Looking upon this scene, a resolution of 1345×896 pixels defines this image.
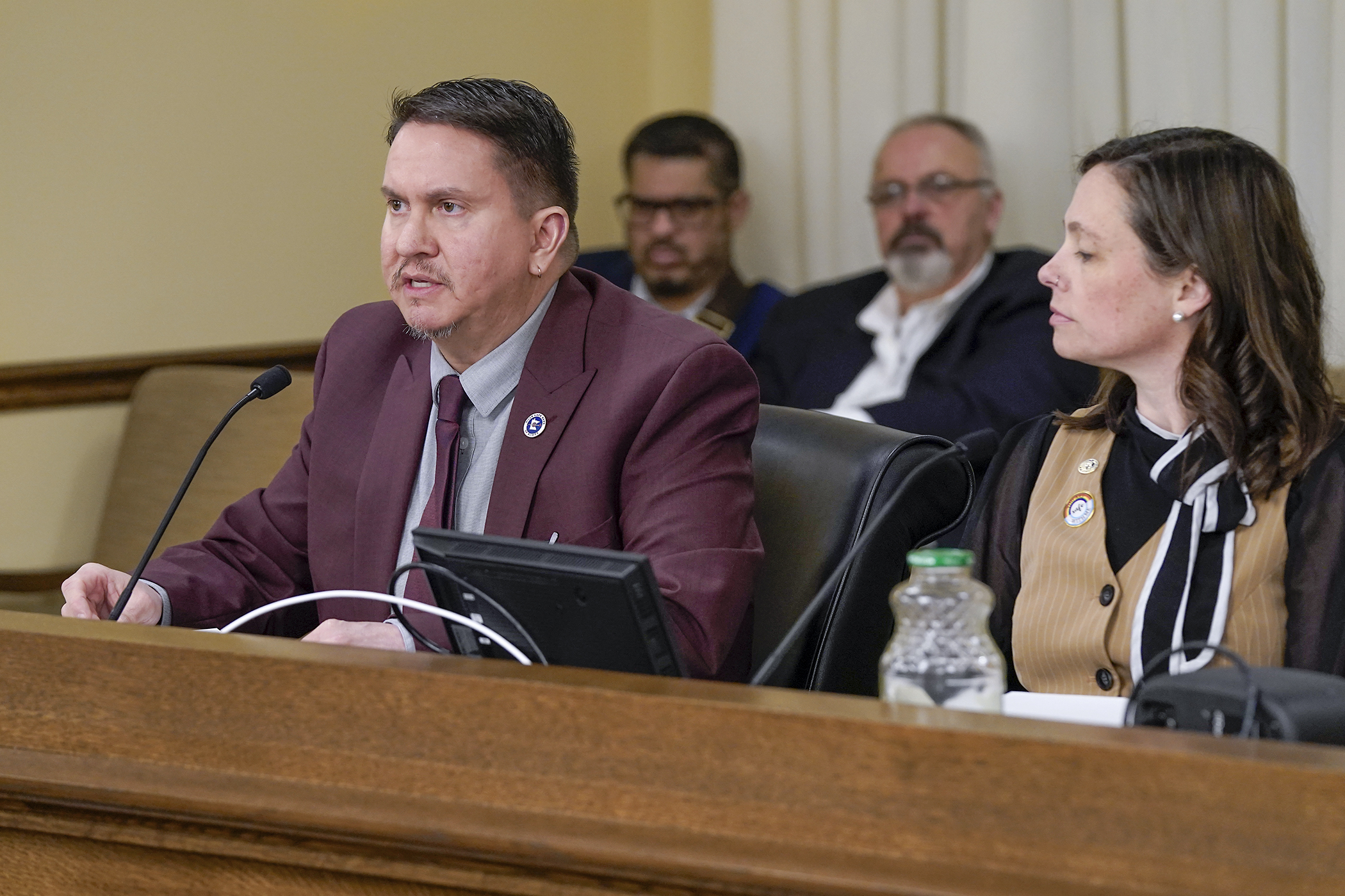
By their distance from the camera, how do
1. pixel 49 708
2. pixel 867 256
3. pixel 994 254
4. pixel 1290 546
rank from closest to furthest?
pixel 49 708 → pixel 1290 546 → pixel 994 254 → pixel 867 256

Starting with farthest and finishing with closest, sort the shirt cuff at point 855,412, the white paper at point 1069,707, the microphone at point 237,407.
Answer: the shirt cuff at point 855,412 < the microphone at point 237,407 < the white paper at point 1069,707

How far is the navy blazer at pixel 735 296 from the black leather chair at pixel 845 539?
208cm

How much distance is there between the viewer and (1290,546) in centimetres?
168

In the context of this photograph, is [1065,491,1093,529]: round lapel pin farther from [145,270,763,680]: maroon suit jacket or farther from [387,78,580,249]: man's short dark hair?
[387,78,580,249]: man's short dark hair

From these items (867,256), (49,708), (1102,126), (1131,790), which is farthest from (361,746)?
(867,256)

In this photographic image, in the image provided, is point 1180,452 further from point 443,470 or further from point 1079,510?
point 443,470

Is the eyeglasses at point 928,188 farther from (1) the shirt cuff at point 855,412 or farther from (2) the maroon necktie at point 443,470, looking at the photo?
(2) the maroon necktie at point 443,470

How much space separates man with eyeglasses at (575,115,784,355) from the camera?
158 inches

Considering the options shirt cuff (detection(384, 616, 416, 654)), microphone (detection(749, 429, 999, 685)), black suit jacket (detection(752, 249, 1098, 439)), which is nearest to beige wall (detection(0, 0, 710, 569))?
black suit jacket (detection(752, 249, 1098, 439))

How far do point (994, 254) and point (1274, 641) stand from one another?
2.19 metres

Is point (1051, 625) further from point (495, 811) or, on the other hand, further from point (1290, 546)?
point (495, 811)

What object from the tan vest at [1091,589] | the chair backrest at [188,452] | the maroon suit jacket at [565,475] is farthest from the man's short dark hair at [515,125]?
the chair backrest at [188,452]

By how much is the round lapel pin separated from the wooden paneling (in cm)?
224

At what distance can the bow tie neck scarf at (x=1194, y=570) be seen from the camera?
1.69 metres
